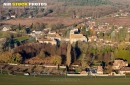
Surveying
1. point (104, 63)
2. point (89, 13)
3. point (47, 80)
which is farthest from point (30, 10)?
point (47, 80)

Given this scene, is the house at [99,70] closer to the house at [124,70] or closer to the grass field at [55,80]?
the house at [124,70]

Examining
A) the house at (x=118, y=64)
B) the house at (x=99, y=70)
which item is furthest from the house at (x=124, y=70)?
the house at (x=99, y=70)

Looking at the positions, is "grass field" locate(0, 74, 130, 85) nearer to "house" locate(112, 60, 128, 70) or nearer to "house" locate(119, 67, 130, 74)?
"house" locate(119, 67, 130, 74)

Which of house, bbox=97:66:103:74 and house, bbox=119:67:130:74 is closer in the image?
house, bbox=97:66:103:74

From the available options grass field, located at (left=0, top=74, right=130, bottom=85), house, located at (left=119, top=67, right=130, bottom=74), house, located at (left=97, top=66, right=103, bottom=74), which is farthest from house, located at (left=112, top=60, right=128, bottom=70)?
grass field, located at (left=0, top=74, right=130, bottom=85)

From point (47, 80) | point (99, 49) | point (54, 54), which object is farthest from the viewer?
point (99, 49)

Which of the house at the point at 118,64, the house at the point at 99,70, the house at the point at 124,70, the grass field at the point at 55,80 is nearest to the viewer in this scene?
the grass field at the point at 55,80

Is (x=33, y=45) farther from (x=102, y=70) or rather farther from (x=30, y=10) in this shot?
(x=30, y=10)

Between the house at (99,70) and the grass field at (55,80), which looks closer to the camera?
the grass field at (55,80)
